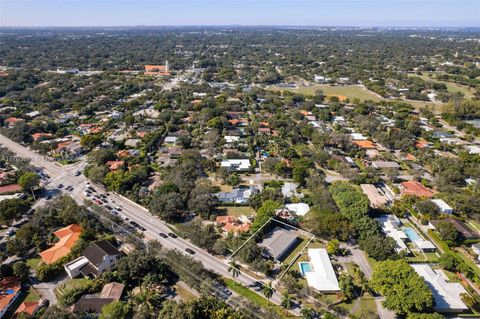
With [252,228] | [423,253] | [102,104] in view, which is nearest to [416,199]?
[423,253]

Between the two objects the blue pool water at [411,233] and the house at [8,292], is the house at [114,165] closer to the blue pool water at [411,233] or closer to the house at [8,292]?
the house at [8,292]

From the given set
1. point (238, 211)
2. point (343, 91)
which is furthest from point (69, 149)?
point (343, 91)

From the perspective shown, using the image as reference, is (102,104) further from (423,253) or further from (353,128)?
(423,253)

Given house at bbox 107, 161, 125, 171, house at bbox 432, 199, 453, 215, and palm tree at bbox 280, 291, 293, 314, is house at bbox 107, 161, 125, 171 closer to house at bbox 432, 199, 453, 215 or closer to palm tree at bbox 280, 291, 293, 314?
palm tree at bbox 280, 291, 293, 314

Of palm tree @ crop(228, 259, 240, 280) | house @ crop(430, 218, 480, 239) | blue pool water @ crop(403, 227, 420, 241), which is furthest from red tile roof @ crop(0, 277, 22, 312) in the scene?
house @ crop(430, 218, 480, 239)

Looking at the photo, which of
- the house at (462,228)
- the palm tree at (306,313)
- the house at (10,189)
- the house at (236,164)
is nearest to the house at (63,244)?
the house at (10,189)

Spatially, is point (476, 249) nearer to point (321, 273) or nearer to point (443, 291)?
point (443, 291)
